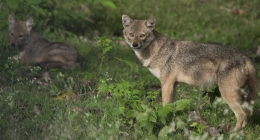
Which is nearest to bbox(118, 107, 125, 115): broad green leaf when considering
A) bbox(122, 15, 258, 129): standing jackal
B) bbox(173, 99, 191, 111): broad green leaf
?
bbox(173, 99, 191, 111): broad green leaf

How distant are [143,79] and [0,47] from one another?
2.94 metres

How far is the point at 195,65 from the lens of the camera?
7.57m

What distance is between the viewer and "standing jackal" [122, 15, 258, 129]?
7148 millimetres

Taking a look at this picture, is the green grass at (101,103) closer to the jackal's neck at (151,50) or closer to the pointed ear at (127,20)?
the jackal's neck at (151,50)

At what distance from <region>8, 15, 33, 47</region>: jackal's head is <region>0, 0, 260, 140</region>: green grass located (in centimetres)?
21

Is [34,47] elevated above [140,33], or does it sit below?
below

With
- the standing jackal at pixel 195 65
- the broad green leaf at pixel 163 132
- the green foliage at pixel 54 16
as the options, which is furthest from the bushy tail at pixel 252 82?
the green foliage at pixel 54 16

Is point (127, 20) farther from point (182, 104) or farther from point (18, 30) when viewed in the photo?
point (18, 30)

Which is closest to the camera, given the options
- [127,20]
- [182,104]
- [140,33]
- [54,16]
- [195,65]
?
[182,104]

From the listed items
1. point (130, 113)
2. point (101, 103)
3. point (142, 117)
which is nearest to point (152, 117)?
point (142, 117)

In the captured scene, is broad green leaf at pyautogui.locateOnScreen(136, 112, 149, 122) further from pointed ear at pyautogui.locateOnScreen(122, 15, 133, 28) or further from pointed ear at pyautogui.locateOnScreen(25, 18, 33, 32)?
pointed ear at pyautogui.locateOnScreen(25, 18, 33, 32)

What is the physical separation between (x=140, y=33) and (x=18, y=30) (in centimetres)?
353

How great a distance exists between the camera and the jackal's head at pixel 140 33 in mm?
8055

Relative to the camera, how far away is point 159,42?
8.18m
